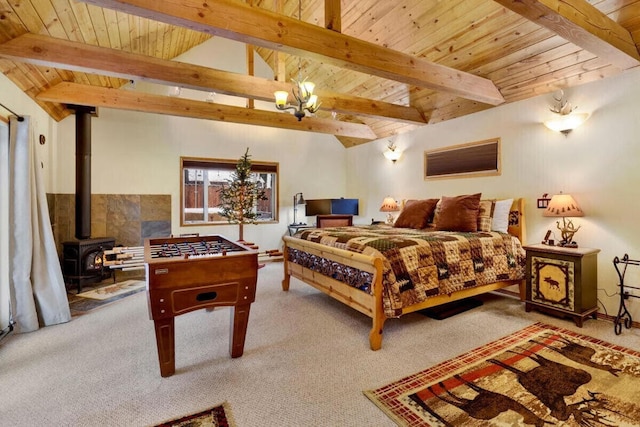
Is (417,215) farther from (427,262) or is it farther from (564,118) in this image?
(564,118)

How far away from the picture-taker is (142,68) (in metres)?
3.08

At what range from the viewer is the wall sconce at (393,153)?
18.0ft

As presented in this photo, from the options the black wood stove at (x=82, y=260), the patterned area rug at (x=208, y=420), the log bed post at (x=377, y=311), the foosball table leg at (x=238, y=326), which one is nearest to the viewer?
the patterned area rug at (x=208, y=420)

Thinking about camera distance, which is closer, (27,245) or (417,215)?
(27,245)

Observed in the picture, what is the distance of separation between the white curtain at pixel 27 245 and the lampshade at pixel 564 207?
16.3 feet

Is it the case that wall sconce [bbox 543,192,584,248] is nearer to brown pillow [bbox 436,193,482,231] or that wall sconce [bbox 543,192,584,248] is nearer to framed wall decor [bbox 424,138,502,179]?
brown pillow [bbox 436,193,482,231]

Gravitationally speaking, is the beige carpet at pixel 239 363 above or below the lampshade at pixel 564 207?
below

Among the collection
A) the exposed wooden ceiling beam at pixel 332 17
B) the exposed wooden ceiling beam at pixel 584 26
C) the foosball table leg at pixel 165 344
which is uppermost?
the exposed wooden ceiling beam at pixel 332 17

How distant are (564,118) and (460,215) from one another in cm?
144

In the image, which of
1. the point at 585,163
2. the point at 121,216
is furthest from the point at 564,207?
the point at 121,216

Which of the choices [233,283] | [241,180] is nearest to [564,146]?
[233,283]

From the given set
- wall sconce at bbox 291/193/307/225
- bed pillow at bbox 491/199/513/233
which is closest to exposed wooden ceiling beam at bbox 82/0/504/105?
bed pillow at bbox 491/199/513/233

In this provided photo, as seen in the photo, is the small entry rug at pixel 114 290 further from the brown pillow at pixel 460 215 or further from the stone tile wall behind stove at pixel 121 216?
the brown pillow at pixel 460 215

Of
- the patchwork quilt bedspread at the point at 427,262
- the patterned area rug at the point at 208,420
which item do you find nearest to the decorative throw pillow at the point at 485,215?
the patchwork quilt bedspread at the point at 427,262
